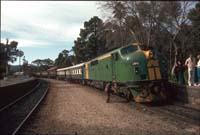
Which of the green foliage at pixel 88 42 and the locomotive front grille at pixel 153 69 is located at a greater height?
the green foliage at pixel 88 42

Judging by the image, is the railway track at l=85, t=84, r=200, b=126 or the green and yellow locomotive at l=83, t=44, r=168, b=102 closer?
the railway track at l=85, t=84, r=200, b=126

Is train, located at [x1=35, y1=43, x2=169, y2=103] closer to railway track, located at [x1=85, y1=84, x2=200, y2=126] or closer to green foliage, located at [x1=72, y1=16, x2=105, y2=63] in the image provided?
railway track, located at [x1=85, y1=84, x2=200, y2=126]

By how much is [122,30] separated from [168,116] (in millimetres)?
26109

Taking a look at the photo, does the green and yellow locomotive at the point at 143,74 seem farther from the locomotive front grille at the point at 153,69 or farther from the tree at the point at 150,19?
the tree at the point at 150,19

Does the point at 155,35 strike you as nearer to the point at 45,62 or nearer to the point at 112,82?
the point at 112,82

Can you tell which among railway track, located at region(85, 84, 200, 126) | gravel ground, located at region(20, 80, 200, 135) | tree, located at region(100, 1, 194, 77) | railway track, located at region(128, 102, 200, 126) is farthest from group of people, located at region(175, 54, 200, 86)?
tree, located at region(100, 1, 194, 77)

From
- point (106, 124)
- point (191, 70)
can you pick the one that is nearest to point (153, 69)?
point (191, 70)

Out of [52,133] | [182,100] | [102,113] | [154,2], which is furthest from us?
[154,2]

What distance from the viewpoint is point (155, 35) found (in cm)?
3584

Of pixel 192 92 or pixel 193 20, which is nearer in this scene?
pixel 192 92

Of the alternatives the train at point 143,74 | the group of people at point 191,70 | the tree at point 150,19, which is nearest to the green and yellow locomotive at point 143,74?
the train at point 143,74

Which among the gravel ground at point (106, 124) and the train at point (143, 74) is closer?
the gravel ground at point (106, 124)

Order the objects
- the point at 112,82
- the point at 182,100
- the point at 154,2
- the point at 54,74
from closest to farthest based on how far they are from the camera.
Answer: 1. the point at 182,100
2. the point at 112,82
3. the point at 154,2
4. the point at 54,74

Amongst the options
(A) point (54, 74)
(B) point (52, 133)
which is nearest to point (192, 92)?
(B) point (52, 133)
